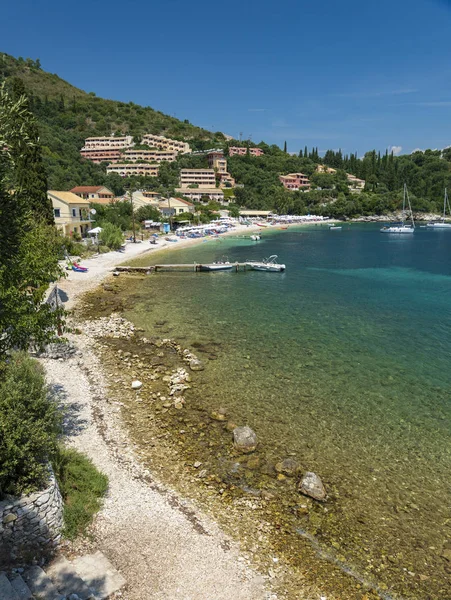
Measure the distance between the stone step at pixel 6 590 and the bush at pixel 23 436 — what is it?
185 cm

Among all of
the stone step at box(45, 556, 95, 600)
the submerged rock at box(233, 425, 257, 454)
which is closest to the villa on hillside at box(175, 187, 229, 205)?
the submerged rock at box(233, 425, 257, 454)

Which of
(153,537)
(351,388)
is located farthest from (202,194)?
(153,537)

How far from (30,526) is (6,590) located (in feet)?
5.75

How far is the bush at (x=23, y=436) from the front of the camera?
884 cm

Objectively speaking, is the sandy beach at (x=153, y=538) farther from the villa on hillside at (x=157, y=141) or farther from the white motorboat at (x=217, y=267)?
the villa on hillside at (x=157, y=141)

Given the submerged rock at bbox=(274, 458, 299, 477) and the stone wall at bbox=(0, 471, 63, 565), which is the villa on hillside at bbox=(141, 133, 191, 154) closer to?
the submerged rock at bbox=(274, 458, 299, 477)

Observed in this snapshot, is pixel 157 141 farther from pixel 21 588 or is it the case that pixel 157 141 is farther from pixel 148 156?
pixel 21 588

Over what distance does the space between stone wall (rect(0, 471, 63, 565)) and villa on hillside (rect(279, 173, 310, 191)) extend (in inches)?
6803

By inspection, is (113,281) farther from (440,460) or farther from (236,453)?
(440,460)

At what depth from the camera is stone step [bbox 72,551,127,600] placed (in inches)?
324

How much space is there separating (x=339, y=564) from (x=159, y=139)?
20970cm

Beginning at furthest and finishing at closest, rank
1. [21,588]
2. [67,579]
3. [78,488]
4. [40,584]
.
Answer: [78,488] → [67,579] → [40,584] → [21,588]

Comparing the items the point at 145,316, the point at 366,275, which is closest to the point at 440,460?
the point at 145,316

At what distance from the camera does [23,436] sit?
920 centimetres
